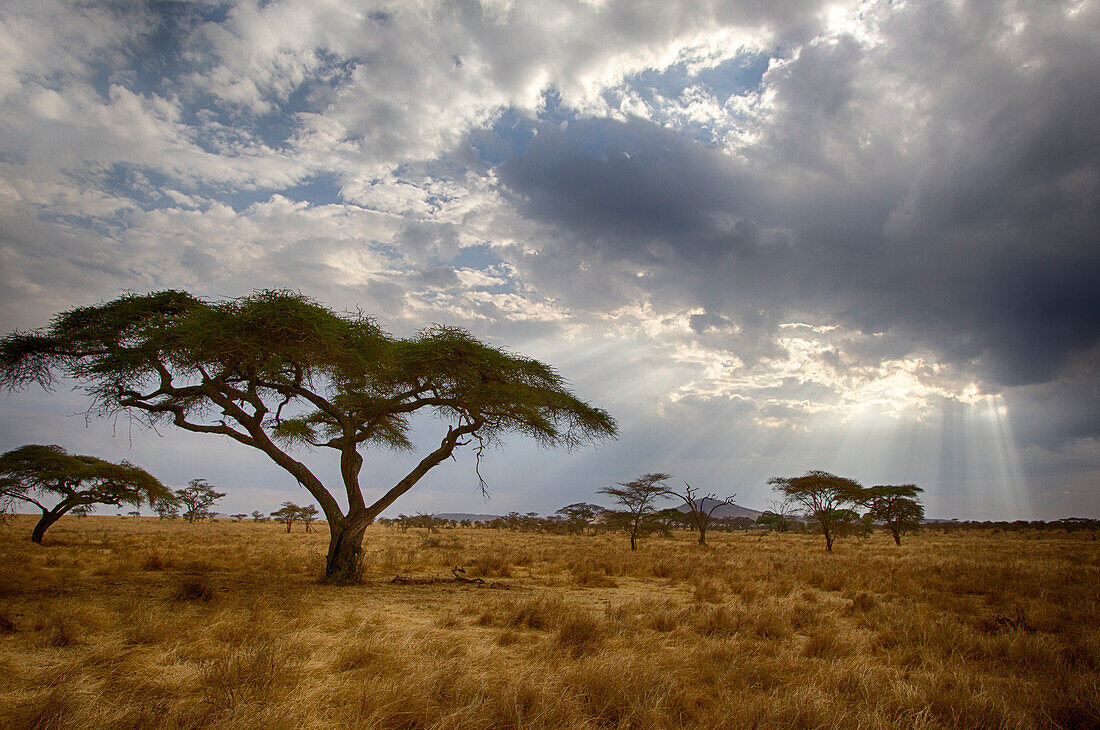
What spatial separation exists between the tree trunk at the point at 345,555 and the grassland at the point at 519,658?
24.2 inches

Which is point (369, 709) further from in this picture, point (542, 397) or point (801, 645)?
point (542, 397)

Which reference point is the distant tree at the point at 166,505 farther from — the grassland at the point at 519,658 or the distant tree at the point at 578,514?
the distant tree at the point at 578,514

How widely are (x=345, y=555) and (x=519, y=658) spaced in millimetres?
7923

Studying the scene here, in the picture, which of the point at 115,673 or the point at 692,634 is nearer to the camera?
the point at 115,673

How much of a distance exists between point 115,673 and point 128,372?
894cm

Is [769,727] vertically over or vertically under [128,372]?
under

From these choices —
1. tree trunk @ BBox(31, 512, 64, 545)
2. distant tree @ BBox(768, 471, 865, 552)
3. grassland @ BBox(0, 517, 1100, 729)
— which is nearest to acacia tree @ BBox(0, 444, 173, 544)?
tree trunk @ BBox(31, 512, 64, 545)

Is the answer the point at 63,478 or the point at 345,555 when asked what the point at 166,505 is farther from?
the point at 345,555

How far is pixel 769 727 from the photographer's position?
3.93m

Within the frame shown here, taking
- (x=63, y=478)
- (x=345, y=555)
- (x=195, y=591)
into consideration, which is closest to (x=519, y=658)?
(x=195, y=591)

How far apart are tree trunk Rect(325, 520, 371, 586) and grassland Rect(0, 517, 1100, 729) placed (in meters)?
0.61

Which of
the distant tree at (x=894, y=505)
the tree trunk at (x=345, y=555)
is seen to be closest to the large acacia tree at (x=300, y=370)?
the tree trunk at (x=345, y=555)

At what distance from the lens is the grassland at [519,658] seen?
162 inches

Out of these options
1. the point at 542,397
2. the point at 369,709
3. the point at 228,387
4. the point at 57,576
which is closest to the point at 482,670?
the point at 369,709
